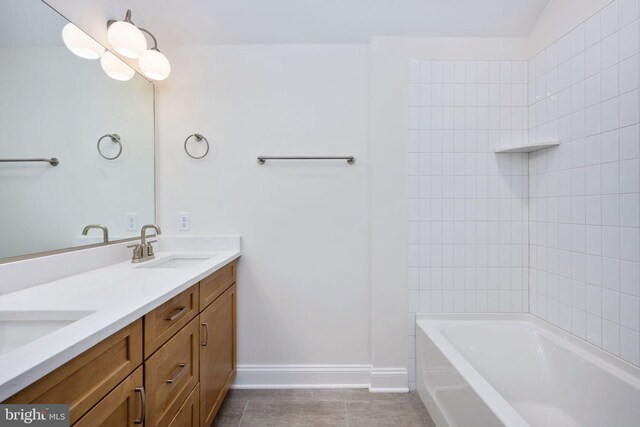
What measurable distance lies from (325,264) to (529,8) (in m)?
2.00

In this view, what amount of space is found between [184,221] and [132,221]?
292 millimetres

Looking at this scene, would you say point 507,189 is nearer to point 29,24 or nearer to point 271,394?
point 271,394

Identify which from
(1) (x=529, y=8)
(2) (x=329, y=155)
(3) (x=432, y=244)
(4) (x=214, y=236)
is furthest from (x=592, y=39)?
(4) (x=214, y=236)

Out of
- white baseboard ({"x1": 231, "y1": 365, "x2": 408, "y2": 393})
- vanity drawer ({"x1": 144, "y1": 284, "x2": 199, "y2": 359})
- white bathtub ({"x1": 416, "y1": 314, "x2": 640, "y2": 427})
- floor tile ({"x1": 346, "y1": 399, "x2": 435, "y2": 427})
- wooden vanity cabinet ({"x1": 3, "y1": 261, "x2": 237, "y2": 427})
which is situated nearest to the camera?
wooden vanity cabinet ({"x1": 3, "y1": 261, "x2": 237, "y2": 427})

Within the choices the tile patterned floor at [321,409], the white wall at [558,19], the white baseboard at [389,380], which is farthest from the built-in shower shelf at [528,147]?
the tile patterned floor at [321,409]

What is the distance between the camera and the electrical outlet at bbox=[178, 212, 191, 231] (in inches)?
76.6

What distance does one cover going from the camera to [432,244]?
74.7 inches

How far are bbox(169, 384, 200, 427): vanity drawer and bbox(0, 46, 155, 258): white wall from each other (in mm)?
850

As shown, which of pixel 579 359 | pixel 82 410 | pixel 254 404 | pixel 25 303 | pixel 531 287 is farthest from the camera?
pixel 531 287

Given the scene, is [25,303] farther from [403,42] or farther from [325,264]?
[403,42]

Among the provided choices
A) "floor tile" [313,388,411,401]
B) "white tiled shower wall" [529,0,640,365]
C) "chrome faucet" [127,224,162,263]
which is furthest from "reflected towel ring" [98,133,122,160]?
"white tiled shower wall" [529,0,640,365]

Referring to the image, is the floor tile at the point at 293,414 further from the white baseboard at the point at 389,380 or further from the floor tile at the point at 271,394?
the white baseboard at the point at 389,380

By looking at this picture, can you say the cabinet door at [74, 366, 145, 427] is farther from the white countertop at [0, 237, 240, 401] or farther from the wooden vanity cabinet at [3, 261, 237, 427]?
the white countertop at [0, 237, 240, 401]

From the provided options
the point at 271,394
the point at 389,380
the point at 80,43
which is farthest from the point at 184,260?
the point at 389,380
